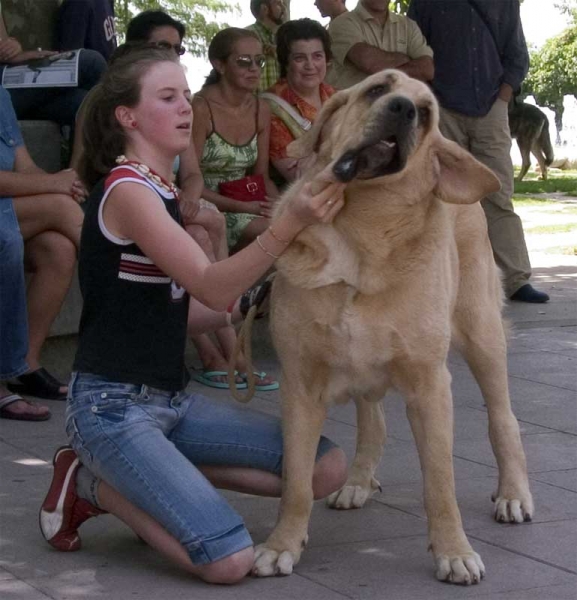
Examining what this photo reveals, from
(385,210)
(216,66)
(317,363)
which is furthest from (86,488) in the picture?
(216,66)

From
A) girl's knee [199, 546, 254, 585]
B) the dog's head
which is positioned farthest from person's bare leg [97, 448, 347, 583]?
the dog's head

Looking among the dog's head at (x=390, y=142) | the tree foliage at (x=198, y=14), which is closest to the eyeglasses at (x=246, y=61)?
the dog's head at (x=390, y=142)

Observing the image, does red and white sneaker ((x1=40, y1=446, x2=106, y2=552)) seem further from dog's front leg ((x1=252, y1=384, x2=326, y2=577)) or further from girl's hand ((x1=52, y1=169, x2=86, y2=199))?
girl's hand ((x1=52, y1=169, x2=86, y2=199))

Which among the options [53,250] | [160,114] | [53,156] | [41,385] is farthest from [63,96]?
[160,114]

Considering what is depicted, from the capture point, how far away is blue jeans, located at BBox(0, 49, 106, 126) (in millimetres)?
7090

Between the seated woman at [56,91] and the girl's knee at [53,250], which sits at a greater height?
the seated woman at [56,91]

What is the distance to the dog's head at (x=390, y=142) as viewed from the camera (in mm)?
3809

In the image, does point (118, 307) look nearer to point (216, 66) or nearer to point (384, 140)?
point (384, 140)

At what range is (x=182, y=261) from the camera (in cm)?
386

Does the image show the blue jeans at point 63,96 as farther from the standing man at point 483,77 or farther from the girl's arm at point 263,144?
the standing man at point 483,77

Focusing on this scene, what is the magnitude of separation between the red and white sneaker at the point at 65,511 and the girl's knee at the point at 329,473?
77 centimetres

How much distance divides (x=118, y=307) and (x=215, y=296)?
364mm

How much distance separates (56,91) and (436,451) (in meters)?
4.07

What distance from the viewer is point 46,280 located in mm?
6301
